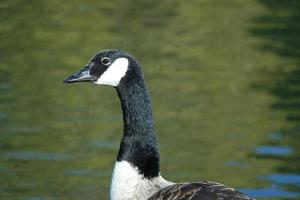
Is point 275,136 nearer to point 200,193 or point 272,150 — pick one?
point 272,150

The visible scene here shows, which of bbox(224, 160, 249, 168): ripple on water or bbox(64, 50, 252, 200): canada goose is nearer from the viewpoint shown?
bbox(64, 50, 252, 200): canada goose

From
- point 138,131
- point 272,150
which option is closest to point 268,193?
point 272,150

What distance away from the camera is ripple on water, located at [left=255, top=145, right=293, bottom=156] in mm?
14062

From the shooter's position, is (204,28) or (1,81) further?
(204,28)

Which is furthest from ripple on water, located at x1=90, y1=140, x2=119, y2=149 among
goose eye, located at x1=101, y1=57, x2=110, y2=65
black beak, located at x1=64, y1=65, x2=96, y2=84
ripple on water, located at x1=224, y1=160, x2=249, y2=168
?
goose eye, located at x1=101, y1=57, x2=110, y2=65

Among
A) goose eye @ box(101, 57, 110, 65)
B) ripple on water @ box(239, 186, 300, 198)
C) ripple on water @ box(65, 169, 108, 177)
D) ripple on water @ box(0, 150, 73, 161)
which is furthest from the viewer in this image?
ripple on water @ box(0, 150, 73, 161)

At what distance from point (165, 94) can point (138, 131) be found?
6995 mm

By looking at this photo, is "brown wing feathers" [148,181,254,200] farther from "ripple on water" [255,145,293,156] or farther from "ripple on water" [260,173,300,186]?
"ripple on water" [255,145,293,156]

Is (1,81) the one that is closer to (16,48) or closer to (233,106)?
(16,48)

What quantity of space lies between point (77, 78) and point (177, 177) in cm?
366

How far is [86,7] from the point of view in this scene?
2298 centimetres

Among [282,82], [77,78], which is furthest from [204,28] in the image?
[77,78]

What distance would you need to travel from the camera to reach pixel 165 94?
54.4ft

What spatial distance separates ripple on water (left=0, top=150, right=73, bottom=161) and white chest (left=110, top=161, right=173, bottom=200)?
14.9 ft
